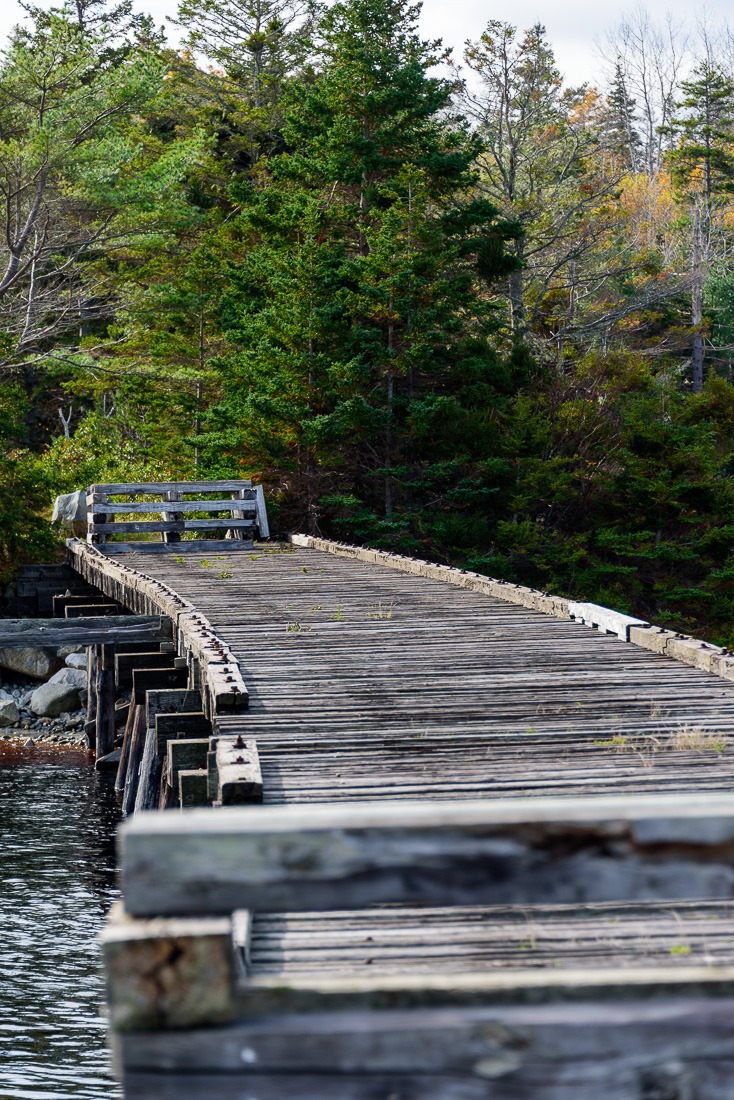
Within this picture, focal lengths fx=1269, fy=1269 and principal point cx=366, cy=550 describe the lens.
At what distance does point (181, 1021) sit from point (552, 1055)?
773 mm

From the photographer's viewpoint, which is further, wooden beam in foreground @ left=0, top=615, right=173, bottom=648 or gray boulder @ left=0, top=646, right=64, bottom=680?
gray boulder @ left=0, top=646, right=64, bottom=680

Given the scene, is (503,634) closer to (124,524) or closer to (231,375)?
(124,524)

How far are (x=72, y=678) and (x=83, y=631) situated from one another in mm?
7245

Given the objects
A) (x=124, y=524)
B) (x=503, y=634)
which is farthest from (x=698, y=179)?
(x=503, y=634)

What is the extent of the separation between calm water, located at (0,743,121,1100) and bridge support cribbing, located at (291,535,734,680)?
15.0ft

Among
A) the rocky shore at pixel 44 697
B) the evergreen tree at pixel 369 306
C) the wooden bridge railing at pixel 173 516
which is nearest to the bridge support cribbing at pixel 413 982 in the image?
the rocky shore at pixel 44 697

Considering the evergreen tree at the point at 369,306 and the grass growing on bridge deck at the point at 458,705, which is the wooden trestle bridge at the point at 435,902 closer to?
the grass growing on bridge deck at the point at 458,705

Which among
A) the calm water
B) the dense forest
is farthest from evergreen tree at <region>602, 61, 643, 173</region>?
the calm water

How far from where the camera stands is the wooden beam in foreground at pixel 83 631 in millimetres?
13562

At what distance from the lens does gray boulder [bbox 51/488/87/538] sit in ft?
76.3

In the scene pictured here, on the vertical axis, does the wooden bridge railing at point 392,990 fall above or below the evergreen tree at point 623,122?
below

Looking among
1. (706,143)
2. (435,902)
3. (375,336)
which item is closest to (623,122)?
(706,143)

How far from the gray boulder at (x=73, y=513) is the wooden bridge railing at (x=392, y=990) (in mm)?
21172

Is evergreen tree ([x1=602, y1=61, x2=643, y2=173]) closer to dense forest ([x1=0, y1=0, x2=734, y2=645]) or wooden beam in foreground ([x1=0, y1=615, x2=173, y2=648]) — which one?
dense forest ([x1=0, y1=0, x2=734, y2=645])
